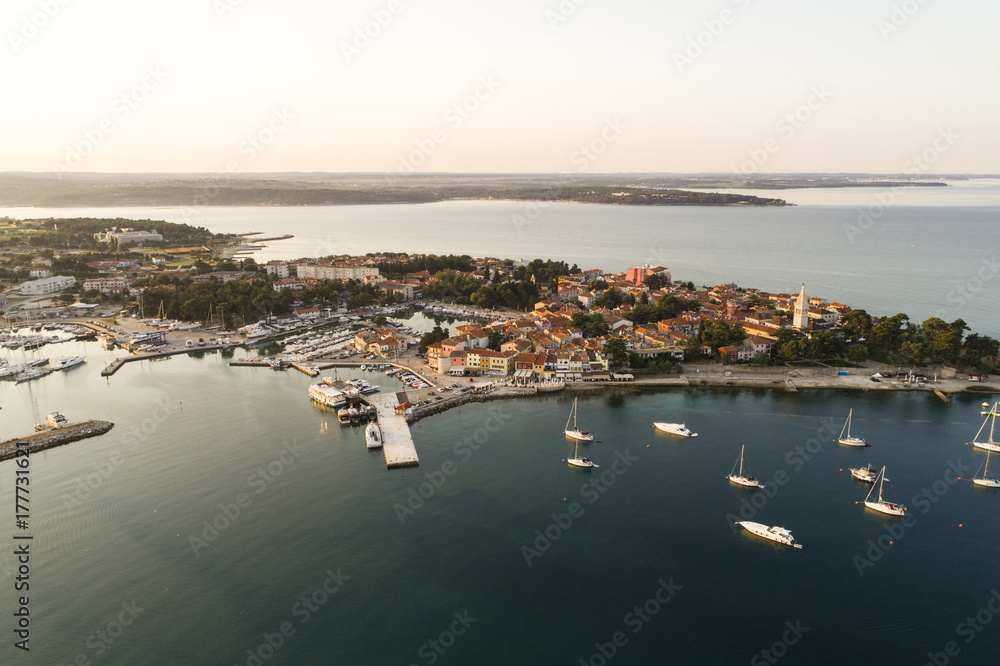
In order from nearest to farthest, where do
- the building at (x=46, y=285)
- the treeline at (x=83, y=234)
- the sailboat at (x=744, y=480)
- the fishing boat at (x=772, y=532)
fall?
the fishing boat at (x=772, y=532) < the sailboat at (x=744, y=480) < the building at (x=46, y=285) < the treeline at (x=83, y=234)

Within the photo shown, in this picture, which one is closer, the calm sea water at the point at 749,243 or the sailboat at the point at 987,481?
the sailboat at the point at 987,481

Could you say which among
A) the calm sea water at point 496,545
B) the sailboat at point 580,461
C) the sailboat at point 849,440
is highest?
the sailboat at point 849,440

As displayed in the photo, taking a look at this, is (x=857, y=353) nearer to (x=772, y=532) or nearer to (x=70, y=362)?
(x=772, y=532)

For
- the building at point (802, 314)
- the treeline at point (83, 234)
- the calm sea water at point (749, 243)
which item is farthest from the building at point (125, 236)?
the building at point (802, 314)

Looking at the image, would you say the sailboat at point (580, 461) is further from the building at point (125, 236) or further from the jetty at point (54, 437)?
the building at point (125, 236)

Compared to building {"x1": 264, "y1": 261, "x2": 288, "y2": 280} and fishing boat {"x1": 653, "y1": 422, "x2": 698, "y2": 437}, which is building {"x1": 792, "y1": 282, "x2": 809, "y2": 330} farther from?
building {"x1": 264, "y1": 261, "x2": 288, "y2": 280}
